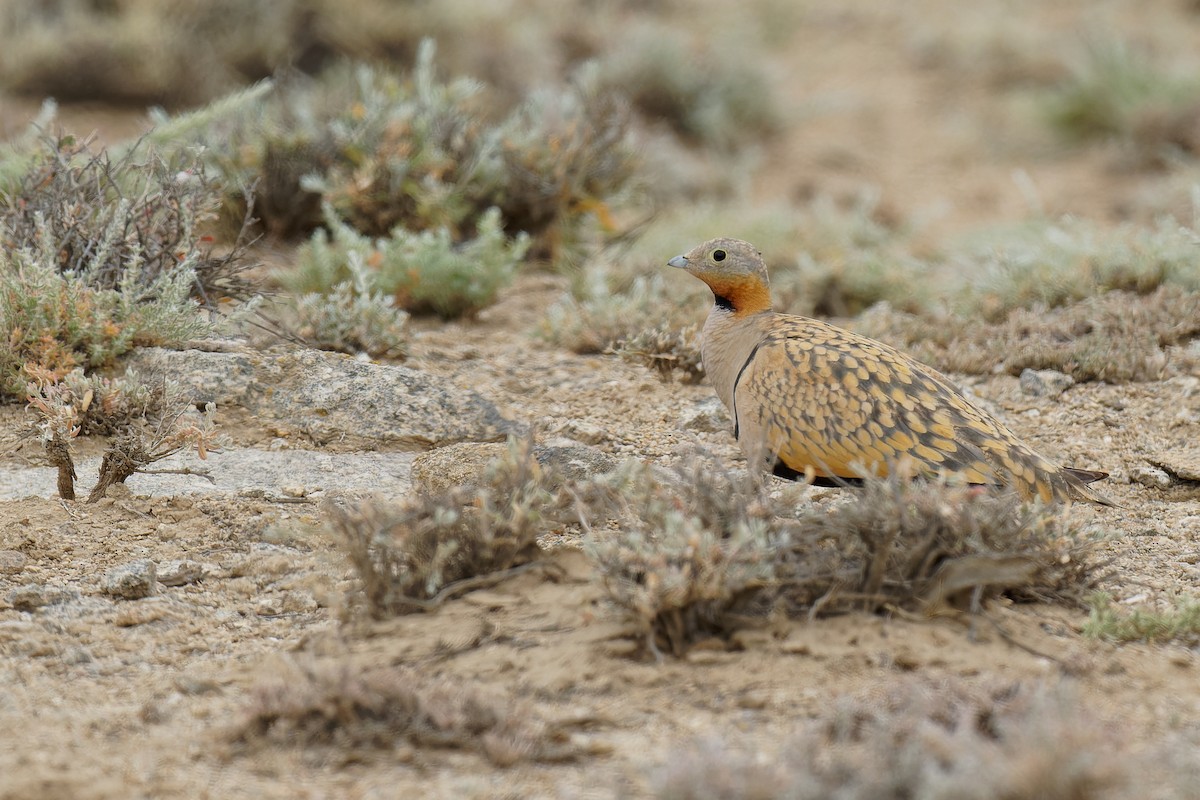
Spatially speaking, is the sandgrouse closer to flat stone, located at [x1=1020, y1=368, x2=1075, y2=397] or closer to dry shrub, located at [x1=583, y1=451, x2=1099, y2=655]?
dry shrub, located at [x1=583, y1=451, x2=1099, y2=655]

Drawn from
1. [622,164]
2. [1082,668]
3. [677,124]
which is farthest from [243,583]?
[677,124]

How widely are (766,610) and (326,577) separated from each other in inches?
54.1

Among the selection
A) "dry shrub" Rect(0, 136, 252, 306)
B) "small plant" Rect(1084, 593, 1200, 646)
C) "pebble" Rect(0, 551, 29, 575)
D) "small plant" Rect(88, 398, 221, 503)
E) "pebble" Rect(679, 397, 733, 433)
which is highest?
"dry shrub" Rect(0, 136, 252, 306)

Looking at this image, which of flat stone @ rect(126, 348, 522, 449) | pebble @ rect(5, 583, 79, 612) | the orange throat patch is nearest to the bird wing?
the orange throat patch

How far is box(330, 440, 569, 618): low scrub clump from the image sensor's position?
11.6 feet

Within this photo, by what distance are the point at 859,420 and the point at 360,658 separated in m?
1.73

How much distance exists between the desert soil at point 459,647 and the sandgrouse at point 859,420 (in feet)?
1.08

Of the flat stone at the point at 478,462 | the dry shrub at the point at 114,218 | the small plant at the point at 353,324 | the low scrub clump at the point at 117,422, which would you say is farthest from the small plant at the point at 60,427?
the small plant at the point at 353,324

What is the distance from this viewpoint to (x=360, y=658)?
3371 millimetres

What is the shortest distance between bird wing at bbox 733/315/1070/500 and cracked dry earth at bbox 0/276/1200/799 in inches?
16.9

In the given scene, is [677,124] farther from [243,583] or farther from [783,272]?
[243,583]

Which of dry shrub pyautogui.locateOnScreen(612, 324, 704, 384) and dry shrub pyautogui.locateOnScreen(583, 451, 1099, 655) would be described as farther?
dry shrub pyautogui.locateOnScreen(612, 324, 704, 384)

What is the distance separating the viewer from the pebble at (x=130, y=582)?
153 inches

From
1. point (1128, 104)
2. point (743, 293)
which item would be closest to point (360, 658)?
point (743, 293)
